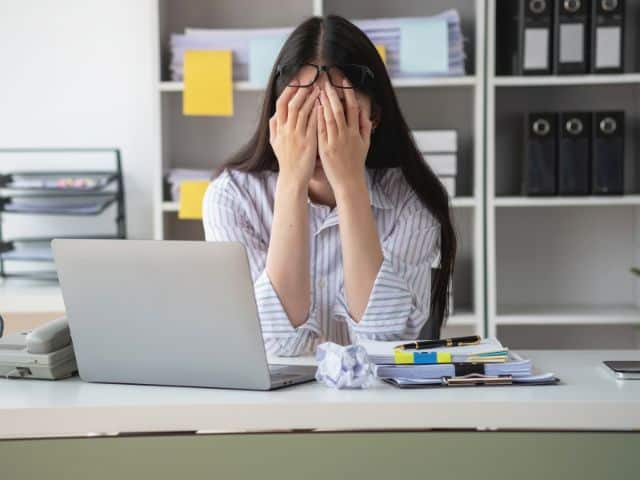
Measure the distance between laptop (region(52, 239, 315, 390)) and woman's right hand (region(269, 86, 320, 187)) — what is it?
1.69ft

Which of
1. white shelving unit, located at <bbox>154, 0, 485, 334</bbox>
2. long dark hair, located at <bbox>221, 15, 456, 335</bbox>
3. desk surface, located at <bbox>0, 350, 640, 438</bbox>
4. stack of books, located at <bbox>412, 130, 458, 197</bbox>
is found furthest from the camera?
white shelving unit, located at <bbox>154, 0, 485, 334</bbox>

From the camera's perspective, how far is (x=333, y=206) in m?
1.80

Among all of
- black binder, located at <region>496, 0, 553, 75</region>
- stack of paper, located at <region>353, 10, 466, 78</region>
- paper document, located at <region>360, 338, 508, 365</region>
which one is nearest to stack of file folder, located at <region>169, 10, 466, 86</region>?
stack of paper, located at <region>353, 10, 466, 78</region>

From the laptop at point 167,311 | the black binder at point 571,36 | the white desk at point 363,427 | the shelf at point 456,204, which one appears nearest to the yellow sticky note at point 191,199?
the shelf at point 456,204

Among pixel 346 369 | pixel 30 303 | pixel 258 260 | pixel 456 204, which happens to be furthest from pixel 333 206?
pixel 30 303

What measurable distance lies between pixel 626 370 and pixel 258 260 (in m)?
0.70

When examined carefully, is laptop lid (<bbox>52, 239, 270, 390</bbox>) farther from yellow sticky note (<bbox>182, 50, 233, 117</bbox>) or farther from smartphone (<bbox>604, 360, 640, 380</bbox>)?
yellow sticky note (<bbox>182, 50, 233, 117</bbox>)

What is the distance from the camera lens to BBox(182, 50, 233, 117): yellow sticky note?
259 cm

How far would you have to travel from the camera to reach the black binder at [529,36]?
99.3 inches

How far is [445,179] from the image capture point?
8.62ft

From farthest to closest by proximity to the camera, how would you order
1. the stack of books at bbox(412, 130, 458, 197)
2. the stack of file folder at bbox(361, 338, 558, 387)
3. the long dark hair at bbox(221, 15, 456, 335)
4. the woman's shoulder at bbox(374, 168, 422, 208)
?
the stack of books at bbox(412, 130, 458, 197) < the woman's shoulder at bbox(374, 168, 422, 208) < the long dark hair at bbox(221, 15, 456, 335) < the stack of file folder at bbox(361, 338, 558, 387)

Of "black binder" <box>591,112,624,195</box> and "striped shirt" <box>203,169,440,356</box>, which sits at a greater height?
"black binder" <box>591,112,624,195</box>

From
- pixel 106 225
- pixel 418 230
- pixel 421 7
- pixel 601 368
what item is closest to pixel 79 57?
pixel 106 225

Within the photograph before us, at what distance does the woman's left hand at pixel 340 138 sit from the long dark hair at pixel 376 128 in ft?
0.19
